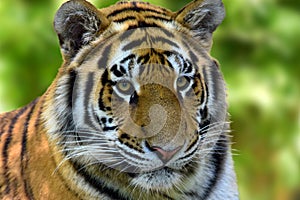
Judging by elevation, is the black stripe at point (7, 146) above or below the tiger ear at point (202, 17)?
below

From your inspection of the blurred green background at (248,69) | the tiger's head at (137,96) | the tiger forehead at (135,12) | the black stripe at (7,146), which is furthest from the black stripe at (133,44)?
the blurred green background at (248,69)

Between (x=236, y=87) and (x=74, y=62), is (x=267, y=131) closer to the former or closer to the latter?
(x=236, y=87)

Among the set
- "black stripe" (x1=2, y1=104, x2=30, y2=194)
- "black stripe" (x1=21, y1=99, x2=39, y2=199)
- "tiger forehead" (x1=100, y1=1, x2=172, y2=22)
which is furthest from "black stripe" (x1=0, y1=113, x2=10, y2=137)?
"tiger forehead" (x1=100, y1=1, x2=172, y2=22)

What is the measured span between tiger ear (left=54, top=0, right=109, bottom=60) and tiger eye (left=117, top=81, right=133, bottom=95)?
0.24 m

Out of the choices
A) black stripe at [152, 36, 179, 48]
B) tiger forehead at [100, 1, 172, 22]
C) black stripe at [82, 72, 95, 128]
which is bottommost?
black stripe at [82, 72, 95, 128]

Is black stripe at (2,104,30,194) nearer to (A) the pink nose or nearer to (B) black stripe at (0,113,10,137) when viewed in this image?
(B) black stripe at (0,113,10,137)

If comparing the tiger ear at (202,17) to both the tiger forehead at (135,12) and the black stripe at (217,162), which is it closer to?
the tiger forehead at (135,12)

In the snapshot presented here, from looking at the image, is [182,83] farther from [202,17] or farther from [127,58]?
[202,17]

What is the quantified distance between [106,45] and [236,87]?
424 cm

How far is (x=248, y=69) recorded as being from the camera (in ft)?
25.3

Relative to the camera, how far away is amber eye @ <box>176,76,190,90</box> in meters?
3.20

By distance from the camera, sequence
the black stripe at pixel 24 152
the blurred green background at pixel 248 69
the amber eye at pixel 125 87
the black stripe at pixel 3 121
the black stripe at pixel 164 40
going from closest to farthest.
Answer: the amber eye at pixel 125 87
the black stripe at pixel 164 40
the black stripe at pixel 24 152
the black stripe at pixel 3 121
the blurred green background at pixel 248 69

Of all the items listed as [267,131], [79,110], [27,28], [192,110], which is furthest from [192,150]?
[267,131]

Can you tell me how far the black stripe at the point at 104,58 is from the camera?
3.25 m
